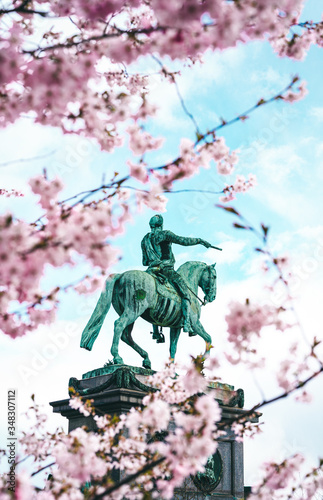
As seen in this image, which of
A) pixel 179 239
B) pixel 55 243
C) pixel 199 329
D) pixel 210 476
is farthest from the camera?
pixel 179 239

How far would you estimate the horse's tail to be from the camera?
916 centimetres

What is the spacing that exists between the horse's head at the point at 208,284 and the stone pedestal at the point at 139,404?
5.08 ft

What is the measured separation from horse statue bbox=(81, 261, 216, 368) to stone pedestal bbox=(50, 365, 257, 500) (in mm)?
458

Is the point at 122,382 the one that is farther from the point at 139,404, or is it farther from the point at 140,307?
the point at 140,307

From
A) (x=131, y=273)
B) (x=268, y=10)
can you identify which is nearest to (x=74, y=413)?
(x=131, y=273)

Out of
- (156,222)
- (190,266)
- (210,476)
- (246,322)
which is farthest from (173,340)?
(246,322)

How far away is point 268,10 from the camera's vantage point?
355 centimetres

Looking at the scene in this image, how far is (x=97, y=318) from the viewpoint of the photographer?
928 centimetres

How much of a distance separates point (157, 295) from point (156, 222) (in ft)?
4.73

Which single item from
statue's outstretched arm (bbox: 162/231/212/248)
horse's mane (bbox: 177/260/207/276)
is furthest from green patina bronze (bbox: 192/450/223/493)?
statue's outstretched arm (bbox: 162/231/212/248)

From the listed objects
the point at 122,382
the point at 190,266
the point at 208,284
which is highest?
the point at 190,266

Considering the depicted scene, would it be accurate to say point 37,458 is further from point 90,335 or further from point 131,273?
point 131,273

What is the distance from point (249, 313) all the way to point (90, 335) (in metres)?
5.30

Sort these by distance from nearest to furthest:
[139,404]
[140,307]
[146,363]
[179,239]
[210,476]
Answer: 1. [139,404]
2. [210,476]
3. [140,307]
4. [146,363]
5. [179,239]
